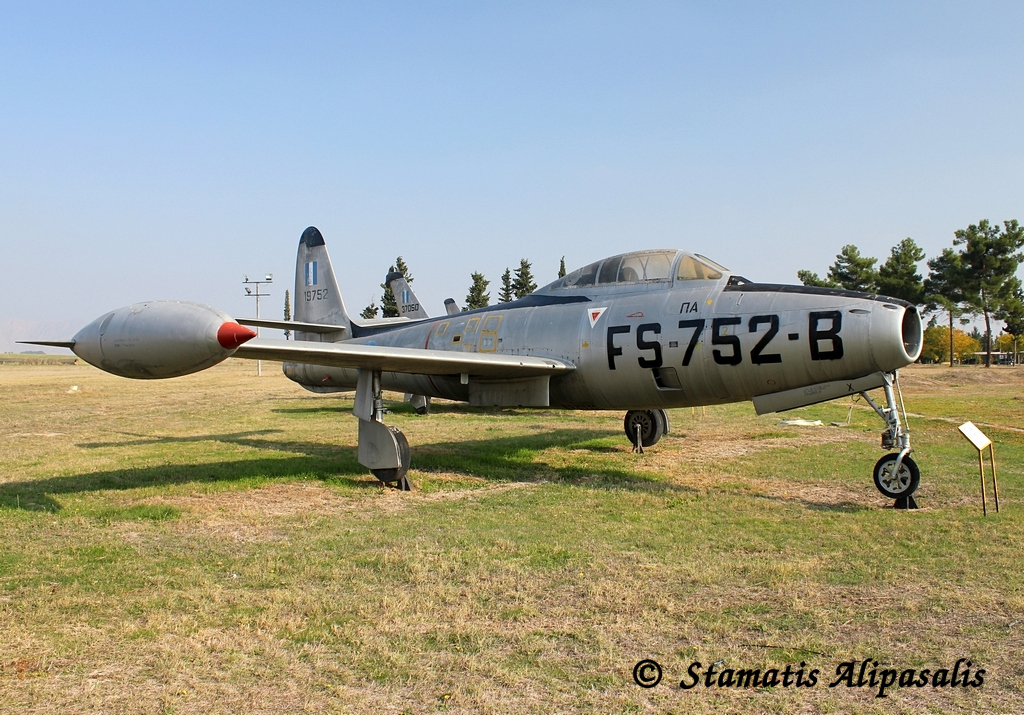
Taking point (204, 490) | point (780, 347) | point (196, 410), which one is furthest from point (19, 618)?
point (196, 410)

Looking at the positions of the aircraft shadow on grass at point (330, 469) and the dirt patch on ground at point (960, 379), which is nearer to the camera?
the aircraft shadow on grass at point (330, 469)

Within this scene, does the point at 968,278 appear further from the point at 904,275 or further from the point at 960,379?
the point at 960,379

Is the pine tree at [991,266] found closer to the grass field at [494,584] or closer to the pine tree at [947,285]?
the pine tree at [947,285]

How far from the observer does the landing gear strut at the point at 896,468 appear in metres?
8.06

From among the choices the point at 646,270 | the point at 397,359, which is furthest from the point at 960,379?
the point at 397,359

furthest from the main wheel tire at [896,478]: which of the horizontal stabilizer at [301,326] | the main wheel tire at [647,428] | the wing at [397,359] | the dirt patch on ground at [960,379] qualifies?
the dirt patch on ground at [960,379]

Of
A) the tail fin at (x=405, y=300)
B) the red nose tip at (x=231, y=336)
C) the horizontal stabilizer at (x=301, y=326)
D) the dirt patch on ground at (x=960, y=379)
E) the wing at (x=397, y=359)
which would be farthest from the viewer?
the dirt patch on ground at (x=960, y=379)

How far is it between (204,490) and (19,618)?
→ 15.3 feet

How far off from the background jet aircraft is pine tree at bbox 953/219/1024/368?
181 feet

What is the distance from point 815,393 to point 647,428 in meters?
4.79

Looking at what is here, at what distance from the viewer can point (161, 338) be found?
652cm

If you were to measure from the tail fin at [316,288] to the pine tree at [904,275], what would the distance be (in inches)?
2130

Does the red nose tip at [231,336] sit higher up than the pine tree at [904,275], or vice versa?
the pine tree at [904,275]

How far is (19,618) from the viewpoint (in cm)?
469
